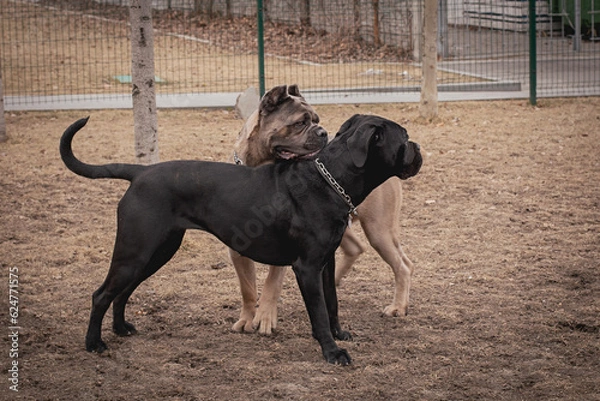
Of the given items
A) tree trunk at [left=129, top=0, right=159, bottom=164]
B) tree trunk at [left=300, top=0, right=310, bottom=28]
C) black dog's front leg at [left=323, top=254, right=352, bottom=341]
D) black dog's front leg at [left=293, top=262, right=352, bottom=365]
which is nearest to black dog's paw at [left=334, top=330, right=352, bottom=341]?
black dog's front leg at [left=323, top=254, right=352, bottom=341]

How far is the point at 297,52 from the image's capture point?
20.1m

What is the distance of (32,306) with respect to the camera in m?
5.73

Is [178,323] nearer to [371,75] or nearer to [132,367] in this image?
[132,367]

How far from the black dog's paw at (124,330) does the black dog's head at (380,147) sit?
5.91 feet

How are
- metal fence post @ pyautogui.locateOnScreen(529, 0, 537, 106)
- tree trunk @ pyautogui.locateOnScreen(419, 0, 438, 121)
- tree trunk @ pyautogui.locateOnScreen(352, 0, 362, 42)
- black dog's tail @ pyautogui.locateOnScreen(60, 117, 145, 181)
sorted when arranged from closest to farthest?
black dog's tail @ pyautogui.locateOnScreen(60, 117, 145, 181) < tree trunk @ pyautogui.locateOnScreen(419, 0, 438, 121) < metal fence post @ pyautogui.locateOnScreen(529, 0, 537, 106) < tree trunk @ pyautogui.locateOnScreen(352, 0, 362, 42)

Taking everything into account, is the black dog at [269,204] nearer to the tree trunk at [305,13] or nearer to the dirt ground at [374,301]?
the dirt ground at [374,301]

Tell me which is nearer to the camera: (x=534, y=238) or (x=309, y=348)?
(x=309, y=348)

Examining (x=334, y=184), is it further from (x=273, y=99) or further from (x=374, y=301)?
(x=374, y=301)

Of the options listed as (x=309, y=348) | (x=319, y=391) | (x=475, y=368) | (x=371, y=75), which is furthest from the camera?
(x=371, y=75)

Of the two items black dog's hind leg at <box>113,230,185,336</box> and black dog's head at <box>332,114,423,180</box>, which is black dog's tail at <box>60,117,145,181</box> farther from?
black dog's head at <box>332,114,423,180</box>

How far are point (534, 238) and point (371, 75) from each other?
9.92m

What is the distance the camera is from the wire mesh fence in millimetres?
15125

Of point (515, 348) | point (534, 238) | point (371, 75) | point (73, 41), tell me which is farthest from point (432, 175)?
point (73, 41)

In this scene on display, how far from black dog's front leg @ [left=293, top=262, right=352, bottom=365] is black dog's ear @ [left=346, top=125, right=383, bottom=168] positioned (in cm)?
66
